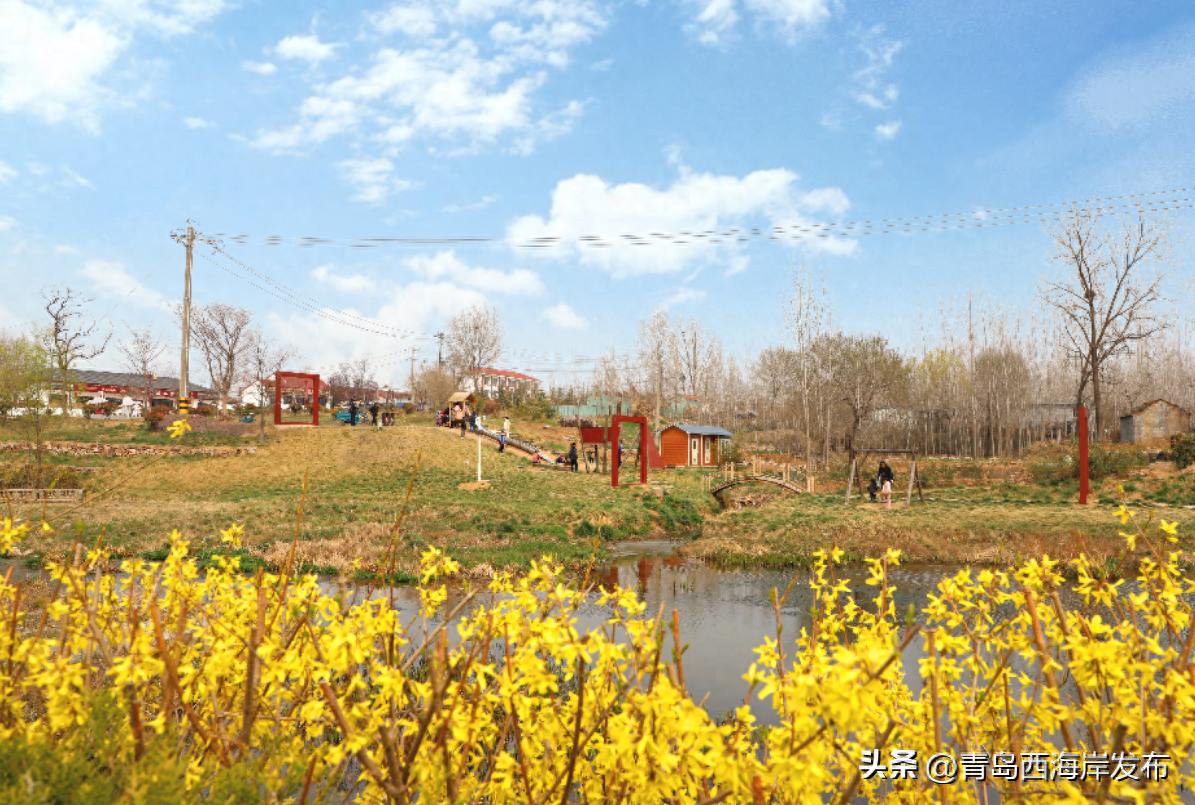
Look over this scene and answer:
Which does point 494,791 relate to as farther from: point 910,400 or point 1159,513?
point 910,400

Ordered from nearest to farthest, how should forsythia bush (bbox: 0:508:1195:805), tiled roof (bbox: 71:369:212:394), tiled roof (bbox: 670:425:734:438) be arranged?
1. forsythia bush (bbox: 0:508:1195:805)
2. tiled roof (bbox: 670:425:734:438)
3. tiled roof (bbox: 71:369:212:394)

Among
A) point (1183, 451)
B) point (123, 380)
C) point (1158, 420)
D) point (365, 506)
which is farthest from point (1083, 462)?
point (123, 380)

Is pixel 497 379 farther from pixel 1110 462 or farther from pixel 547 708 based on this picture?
pixel 547 708

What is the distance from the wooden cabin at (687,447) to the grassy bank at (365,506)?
5.88 meters

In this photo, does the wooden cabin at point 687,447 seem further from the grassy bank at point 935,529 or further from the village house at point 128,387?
the village house at point 128,387

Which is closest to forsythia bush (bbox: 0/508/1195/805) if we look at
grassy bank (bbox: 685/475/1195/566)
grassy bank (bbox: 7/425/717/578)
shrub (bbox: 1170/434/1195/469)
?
grassy bank (bbox: 7/425/717/578)

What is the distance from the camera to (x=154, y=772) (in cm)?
180

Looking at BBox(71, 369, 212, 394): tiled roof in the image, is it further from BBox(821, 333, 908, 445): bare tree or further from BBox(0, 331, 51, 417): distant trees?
BBox(821, 333, 908, 445): bare tree

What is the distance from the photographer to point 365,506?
18703 mm

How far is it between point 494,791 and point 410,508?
54.4 feet

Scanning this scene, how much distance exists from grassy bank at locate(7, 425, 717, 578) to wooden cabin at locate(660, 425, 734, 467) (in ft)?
19.3

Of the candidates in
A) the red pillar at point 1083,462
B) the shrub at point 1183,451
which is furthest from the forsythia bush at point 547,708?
the shrub at point 1183,451

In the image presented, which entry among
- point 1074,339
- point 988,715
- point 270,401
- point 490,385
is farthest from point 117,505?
point 490,385

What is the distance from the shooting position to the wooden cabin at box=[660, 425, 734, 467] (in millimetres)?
35969
